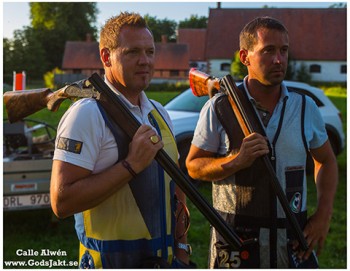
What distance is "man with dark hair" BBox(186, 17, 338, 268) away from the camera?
2.86m

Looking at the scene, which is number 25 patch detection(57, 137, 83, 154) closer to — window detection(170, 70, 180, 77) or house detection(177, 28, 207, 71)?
window detection(170, 70, 180, 77)

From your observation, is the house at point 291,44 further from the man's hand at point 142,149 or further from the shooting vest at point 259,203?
the man's hand at point 142,149

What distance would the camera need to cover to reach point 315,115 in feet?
9.93

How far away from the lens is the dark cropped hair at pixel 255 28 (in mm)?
2893

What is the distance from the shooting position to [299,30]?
45.5m

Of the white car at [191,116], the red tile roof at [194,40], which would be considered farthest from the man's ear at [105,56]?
the red tile roof at [194,40]

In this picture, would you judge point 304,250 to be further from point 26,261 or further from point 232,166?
point 26,261

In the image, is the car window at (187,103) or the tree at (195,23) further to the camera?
the tree at (195,23)

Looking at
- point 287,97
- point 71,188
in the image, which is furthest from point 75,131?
point 287,97

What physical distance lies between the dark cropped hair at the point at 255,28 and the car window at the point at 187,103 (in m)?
5.28

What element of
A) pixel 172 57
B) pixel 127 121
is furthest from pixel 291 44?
pixel 127 121

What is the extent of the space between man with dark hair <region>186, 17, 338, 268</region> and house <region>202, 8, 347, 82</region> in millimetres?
40892

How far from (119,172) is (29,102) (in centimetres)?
109

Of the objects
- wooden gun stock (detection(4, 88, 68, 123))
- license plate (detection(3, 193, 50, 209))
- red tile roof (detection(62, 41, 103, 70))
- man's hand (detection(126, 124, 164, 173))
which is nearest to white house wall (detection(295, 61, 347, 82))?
red tile roof (detection(62, 41, 103, 70))
